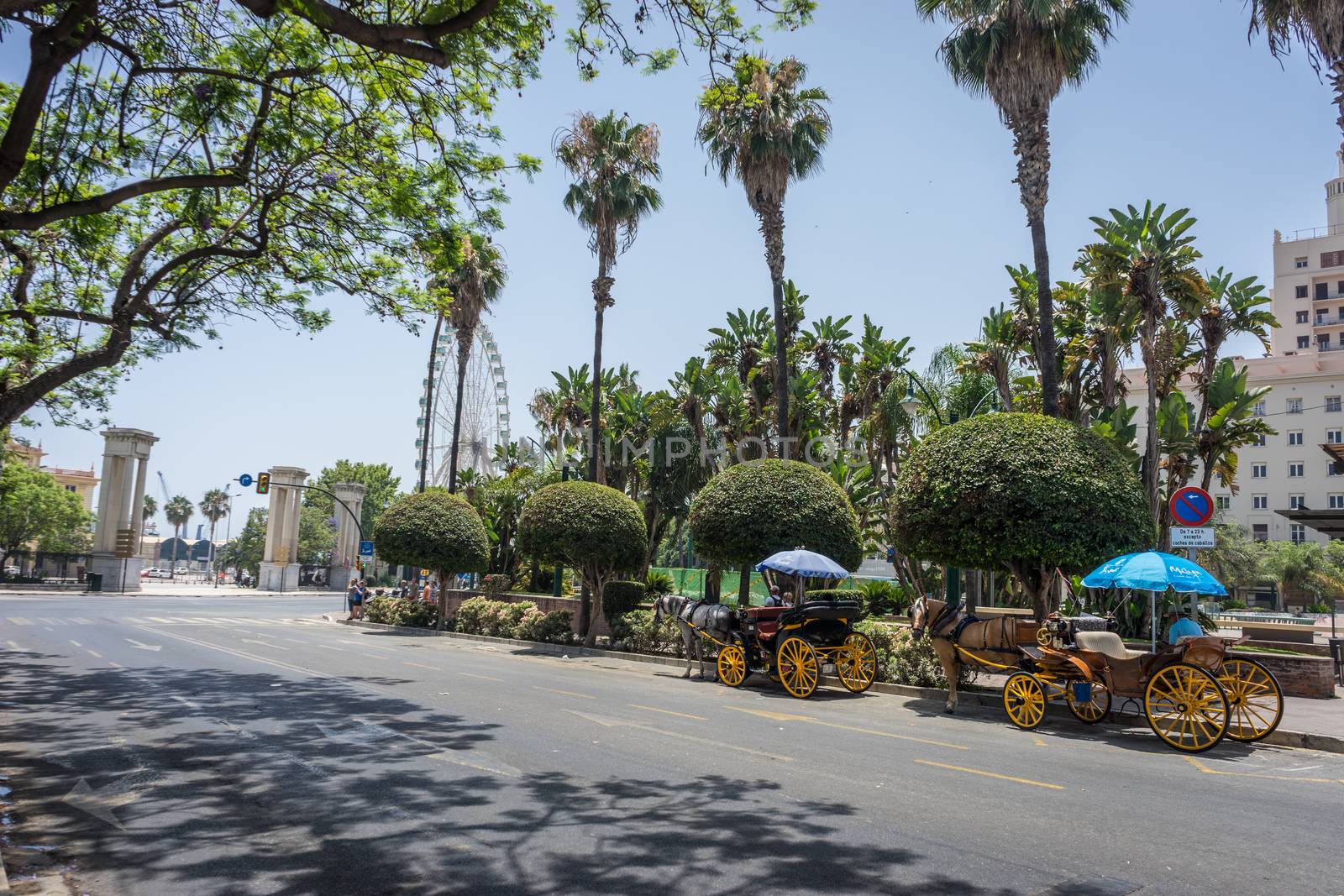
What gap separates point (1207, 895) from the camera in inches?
205

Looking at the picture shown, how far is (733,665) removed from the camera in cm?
1603

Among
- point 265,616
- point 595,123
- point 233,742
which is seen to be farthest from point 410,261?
point 265,616

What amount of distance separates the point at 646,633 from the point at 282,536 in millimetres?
66701

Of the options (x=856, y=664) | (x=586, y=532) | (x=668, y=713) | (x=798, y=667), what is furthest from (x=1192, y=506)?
(x=586, y=532)

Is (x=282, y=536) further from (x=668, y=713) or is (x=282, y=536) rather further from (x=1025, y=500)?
(x=1025, y=500)

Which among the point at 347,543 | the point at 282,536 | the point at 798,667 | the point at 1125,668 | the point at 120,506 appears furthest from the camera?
the point at 347,543

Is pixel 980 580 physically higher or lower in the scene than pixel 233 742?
higher

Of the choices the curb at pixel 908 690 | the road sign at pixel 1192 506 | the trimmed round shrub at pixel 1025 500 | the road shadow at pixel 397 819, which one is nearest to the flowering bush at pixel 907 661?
the curb at pixel 908 690

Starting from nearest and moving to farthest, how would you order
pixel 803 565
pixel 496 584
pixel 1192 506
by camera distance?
pixel 1192 506 < pixel 803 565 < pixel 496 584

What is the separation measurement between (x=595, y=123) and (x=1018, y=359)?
15740mm

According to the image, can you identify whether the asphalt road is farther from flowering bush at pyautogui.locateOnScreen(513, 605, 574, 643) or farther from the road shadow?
flowering bush at pyautogui.locateOnScreen(513, 605, 574, 643)

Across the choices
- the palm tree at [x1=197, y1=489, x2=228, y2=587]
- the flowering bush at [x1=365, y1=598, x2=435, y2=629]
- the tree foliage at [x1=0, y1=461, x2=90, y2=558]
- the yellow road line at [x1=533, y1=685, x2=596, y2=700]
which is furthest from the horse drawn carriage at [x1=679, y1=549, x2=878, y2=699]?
the palm tree at [x1=197, y1=489, x2=228, y2=587]

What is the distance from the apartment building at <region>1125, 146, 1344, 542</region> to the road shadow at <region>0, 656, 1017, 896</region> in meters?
66.3

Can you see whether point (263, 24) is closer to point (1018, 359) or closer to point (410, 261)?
point (410, 261)
